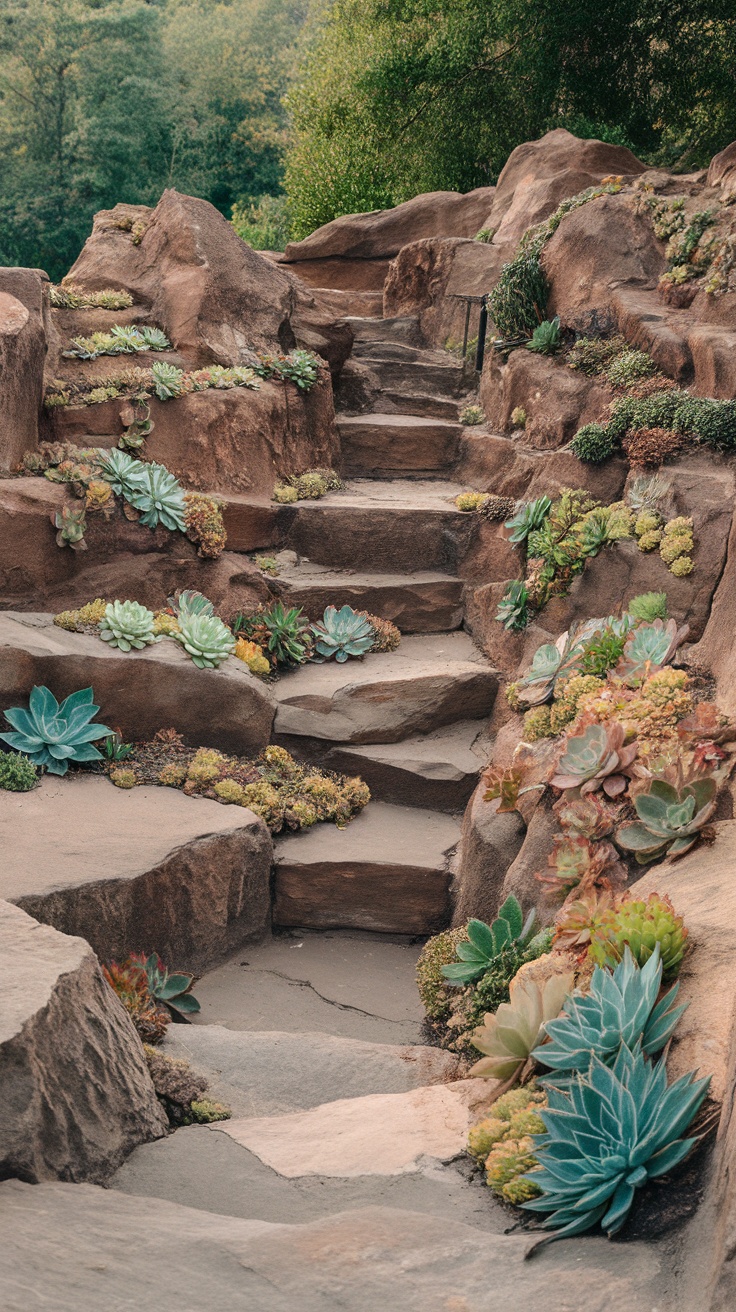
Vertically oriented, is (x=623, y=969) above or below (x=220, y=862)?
above

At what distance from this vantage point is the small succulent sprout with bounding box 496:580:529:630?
8.23 meters

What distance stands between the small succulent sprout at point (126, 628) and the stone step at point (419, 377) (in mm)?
5540

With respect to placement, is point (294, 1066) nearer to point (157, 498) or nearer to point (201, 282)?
point (157, 498)

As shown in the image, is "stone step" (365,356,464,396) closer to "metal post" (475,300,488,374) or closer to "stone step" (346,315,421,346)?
"metal post" (475,300,488,374)

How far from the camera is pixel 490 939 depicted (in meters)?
5.38

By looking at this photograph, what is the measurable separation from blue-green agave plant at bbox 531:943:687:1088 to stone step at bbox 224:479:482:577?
20.6 feet

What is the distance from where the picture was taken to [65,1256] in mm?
2824

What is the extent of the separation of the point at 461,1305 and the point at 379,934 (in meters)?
4.47

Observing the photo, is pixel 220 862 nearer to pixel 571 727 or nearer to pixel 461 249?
pixel 571 727

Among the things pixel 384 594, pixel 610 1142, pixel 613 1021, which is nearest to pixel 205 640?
pixel 384 594

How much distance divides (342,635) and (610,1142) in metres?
6.06

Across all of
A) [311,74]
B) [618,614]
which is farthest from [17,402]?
[311,74]

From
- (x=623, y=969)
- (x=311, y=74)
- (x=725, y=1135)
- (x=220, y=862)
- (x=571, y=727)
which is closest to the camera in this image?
(x=725, y=1135)

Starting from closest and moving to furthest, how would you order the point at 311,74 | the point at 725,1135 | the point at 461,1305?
the point at 461,1305 < the point at 725,1135 < the point at 311,74
